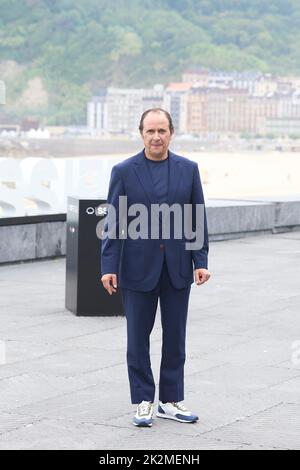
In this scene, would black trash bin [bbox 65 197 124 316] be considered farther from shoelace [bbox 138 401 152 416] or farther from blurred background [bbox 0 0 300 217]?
blurred background [bbox 0 0 300 217]

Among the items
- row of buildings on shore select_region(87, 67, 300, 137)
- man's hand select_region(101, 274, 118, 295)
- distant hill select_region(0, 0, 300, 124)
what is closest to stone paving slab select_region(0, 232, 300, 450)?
man's hand select_region(101, 274, 118, 295)

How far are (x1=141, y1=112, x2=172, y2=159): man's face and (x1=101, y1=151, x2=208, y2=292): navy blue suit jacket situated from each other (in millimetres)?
104

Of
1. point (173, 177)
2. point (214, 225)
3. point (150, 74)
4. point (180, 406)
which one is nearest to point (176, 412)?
point (180, 406)

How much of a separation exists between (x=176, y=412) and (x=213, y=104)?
128 meters

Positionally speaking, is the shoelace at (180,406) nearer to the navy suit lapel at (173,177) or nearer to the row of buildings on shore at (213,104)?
the navy suit lapel at (173,177)

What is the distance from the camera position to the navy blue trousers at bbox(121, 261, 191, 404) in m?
5.82

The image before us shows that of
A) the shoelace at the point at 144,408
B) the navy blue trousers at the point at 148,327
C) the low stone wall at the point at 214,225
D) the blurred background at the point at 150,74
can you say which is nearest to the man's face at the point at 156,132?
the navy blue trousers at the point at 148,327

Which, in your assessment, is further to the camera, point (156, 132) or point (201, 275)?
point (201, 275)

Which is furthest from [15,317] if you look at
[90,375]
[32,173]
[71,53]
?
[71,53]

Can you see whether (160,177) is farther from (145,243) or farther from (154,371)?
(154,371)

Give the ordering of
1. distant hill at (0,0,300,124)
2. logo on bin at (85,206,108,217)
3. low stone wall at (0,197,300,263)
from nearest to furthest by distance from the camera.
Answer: logo on bin at (85,206,108,217) < low stone wall at (0,197,300,263) < distant hill at (0,0,300,124)

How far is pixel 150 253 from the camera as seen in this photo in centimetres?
577
